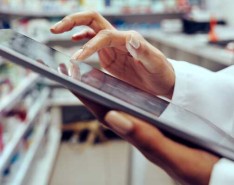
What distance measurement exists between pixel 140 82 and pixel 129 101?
0.33 metres

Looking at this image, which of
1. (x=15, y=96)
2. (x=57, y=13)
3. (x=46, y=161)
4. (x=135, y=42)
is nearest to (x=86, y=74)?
(x=135, y=42)

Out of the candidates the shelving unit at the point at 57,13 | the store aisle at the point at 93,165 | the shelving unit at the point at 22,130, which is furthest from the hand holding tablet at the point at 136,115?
the shelving unit at the point at 57,13

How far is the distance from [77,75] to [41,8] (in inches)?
119

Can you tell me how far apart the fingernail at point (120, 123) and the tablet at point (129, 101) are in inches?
0.9

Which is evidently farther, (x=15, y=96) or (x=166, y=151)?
(x=15, y=96)

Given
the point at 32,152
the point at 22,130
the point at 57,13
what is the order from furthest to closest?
the point at 57,13 → the point at 32,152 → the point at 22,130

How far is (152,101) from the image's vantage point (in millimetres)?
518

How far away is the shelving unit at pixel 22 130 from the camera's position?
1.91m

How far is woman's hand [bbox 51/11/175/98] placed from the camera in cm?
61

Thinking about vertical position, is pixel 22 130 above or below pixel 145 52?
below

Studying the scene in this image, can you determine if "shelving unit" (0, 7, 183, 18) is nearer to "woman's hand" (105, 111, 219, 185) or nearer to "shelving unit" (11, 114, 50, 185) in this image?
"shelving unit" (11, 114, 50, 185)

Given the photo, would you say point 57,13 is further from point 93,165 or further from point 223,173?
point 223,173

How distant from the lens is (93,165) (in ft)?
10.2

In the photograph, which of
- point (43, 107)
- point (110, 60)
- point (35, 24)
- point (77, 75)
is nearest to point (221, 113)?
point (110, 60)
